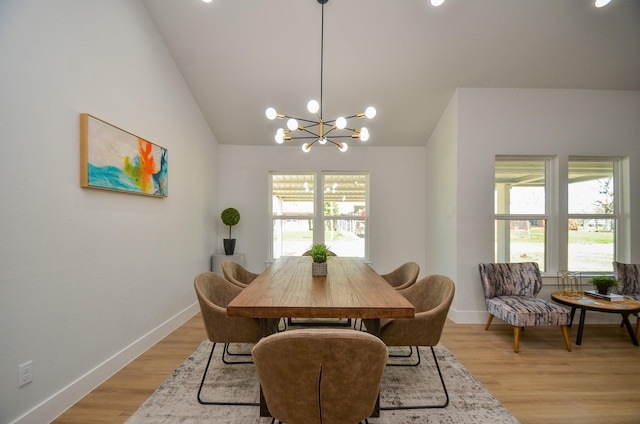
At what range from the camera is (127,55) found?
254 centimetres

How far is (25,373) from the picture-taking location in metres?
1.65

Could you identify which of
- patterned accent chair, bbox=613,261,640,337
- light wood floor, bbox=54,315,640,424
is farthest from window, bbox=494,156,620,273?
light wood floor, bbox=54,315,640,424

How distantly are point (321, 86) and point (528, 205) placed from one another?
3064 millimetres

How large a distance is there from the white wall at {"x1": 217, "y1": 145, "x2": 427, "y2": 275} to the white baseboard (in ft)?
6.68

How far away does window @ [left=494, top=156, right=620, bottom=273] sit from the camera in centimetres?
370

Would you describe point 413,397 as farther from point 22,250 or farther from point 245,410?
point 22,250

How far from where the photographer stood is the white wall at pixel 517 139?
354cm

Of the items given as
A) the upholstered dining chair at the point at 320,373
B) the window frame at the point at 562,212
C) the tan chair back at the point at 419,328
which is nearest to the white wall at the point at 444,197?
the window frame at the point at 562,212

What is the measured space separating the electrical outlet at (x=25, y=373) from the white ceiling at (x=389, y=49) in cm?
312

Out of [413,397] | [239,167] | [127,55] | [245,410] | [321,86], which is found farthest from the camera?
[239,167]

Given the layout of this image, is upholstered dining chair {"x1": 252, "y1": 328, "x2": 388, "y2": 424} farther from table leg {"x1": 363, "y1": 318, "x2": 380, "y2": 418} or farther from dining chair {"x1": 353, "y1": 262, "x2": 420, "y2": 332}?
dining chair {"x1": 353, "y1": 262, "x2": 420, "y2": 332}

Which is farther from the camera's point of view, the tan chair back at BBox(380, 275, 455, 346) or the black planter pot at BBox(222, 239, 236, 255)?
the black planter pot at BBox(222, 239, 236, 255)

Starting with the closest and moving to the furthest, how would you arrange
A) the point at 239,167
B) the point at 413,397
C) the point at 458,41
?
the point at 413,397 < the point at 458,41 < the point at 239,167

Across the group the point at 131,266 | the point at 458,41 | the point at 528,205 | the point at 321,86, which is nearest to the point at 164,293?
the point at 131,266
